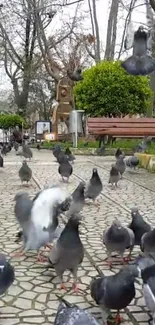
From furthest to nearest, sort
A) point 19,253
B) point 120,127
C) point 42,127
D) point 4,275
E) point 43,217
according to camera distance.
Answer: point 42,127, point 120,127, point 19,253, point 43,217, point 4,275

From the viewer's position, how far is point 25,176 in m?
9.12

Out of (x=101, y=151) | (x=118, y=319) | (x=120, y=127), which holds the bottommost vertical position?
(x=118, y=319)

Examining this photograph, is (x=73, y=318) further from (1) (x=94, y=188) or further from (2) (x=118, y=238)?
(1) (x=94, y=188)

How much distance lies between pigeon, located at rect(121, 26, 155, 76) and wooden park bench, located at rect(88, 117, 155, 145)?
375 inches

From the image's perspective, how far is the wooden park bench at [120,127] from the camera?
13180mm

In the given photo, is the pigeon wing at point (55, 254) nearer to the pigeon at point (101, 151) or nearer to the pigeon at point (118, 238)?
the pigeon at point (118, 238)

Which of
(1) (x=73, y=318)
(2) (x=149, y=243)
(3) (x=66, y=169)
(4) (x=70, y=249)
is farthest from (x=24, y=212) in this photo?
(3) (x=66, y=169)

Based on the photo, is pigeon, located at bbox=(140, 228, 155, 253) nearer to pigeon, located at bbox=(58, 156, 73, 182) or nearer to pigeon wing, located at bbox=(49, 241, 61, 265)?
pigeon wing, located at bbox=(49, 241, 61, 265)

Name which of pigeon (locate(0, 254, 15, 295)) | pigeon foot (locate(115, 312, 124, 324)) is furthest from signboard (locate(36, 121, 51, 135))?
pigeon foot (locate(115, 312, 124, 324))

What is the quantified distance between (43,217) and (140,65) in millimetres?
1441

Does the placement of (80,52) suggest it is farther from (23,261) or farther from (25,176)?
(23,261)

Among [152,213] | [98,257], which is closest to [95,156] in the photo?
[152,213]

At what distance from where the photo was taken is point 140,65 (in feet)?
11.6

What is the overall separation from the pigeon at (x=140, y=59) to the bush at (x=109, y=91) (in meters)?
15.3
